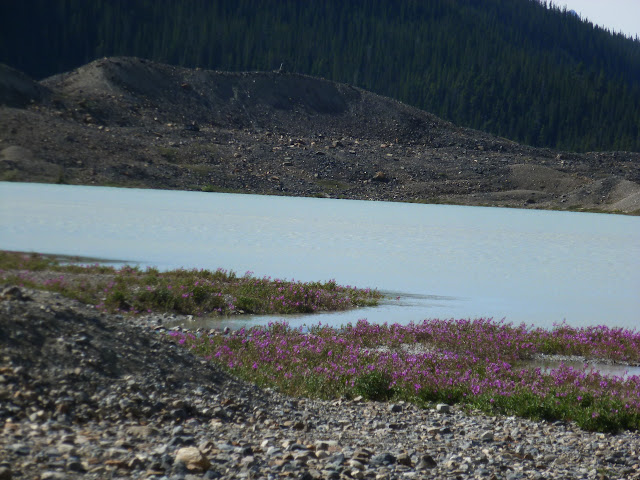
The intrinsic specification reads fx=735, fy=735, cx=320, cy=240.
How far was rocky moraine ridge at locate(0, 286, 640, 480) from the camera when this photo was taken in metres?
7.91

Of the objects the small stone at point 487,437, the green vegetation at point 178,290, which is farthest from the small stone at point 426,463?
the green vegetation at point 178,290

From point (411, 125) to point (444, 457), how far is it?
434 feet

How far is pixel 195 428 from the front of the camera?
9414 millimetres

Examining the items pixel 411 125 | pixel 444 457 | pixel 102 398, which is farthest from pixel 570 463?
pixel 411 125

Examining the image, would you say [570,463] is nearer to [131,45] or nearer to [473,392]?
[473,392]

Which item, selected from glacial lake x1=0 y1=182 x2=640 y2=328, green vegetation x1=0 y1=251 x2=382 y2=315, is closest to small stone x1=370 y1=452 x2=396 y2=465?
glacial lake x1=0 y1=182 x2=640 y2=328

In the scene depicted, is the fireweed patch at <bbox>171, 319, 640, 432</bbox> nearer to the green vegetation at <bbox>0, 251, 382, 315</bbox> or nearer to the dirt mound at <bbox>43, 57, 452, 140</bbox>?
the green vegetation at <bbox>0, 251, 382, 315</bbox>

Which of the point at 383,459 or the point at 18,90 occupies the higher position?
the point at 18,90

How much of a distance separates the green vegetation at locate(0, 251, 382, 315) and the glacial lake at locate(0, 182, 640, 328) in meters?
0.92

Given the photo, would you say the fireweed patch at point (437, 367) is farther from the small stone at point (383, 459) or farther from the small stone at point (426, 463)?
the small stone at point (383, 459)

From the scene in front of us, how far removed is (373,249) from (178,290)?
2322 centimetres

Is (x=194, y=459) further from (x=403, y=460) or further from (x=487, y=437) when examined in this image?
(x=487, y=437)

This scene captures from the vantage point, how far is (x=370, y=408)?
12148 mm

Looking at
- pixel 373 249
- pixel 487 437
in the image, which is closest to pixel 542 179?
pixel 373 249
